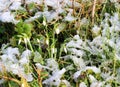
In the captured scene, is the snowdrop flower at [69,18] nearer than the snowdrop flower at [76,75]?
No

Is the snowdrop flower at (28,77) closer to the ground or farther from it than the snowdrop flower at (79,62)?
closer to the ground

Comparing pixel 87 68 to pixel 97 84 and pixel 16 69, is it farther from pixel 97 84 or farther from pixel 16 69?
pixel 16 69

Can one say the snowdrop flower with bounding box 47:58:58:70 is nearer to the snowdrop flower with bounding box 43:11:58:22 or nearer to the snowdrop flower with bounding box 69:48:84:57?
the snowdrop flower with bounding box 69:48:84:57

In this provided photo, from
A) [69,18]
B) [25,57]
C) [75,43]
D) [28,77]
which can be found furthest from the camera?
[69,18]

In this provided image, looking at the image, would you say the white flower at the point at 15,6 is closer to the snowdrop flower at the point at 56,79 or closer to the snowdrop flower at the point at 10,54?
the snowdrop flower at the point at 10,54

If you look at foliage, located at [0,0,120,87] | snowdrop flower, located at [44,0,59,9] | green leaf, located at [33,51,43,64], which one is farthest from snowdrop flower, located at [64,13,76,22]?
green leaf, located at [33,51,43,64]

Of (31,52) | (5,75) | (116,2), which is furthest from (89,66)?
(116,2)

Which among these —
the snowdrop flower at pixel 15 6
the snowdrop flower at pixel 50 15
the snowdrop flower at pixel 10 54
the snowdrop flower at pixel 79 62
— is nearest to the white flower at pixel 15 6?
the snowdrop flower at pixel 15 6

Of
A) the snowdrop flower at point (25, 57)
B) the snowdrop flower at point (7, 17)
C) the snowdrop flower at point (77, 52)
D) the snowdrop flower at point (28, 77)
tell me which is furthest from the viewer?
the snowdrop flower at point (7, 17)

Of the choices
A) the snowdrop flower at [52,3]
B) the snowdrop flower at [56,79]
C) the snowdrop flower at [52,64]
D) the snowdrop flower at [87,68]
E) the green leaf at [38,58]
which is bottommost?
the snowdrop flower at [56,79]

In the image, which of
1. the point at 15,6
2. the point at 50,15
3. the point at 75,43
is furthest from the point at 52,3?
the point at 75,43

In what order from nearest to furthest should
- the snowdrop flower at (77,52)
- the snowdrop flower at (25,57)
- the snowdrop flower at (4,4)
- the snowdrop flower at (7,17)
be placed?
1. the snowdrop flower at (25,57)
2. the snowdrop flower at (77,52)
3. the snowdrop flower at (7,17)
4. the snowdrop flower at (4,4)
